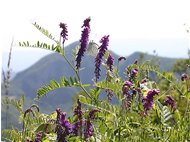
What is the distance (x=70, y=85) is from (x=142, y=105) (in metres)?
0.25

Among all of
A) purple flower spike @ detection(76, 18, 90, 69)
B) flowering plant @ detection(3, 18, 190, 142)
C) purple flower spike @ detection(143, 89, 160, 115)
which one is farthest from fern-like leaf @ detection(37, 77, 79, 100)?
purple flower spike @ detection(143, 89, 160, 115)

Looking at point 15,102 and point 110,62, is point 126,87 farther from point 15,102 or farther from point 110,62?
point 15,102

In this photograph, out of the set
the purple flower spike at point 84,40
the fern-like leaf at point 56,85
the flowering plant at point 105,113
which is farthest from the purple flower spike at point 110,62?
the fern-like leaf at point 56,85

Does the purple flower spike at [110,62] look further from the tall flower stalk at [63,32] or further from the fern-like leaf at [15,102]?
the fern-like leaf at [15,102]

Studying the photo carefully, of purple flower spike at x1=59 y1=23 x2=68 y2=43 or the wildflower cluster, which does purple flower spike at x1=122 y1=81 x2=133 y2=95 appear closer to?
the wildflower cluster

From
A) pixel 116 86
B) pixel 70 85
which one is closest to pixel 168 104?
pixel 116 86

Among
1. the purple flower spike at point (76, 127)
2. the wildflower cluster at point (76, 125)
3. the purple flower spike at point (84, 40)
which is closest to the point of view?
the wildflower cluster at point (76, 125)

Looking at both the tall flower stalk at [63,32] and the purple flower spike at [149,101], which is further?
the tall flower stalk at [63,32]

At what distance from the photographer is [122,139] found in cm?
158

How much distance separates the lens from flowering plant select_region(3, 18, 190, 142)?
1.54 meters

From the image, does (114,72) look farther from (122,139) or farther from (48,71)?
(48,71)

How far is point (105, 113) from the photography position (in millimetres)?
1654

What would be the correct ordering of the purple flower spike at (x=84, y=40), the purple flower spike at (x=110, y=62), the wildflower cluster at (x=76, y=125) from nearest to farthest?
the wildflower cluster at (x=76, y=125), the purple flower spike at (x=84, y=40), the purple flower spike at (x=110, y=62)

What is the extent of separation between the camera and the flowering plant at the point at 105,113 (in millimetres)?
1542
